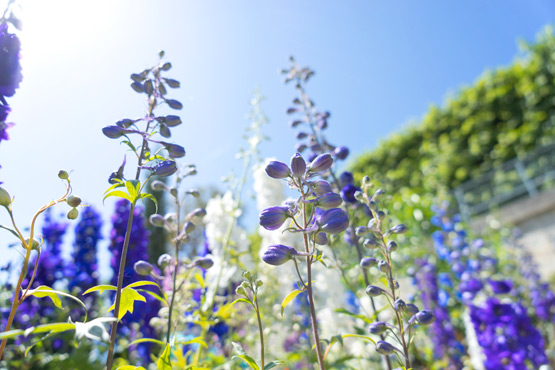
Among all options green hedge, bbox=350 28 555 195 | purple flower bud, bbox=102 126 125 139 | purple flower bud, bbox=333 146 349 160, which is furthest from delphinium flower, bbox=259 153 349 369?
green hedge, bbox=350 28 555 195

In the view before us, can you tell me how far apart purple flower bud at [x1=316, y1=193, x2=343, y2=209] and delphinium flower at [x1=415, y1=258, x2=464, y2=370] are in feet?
5.71

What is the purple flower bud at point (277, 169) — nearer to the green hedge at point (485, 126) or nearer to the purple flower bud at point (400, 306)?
the purple flower bud at point (400, 306)

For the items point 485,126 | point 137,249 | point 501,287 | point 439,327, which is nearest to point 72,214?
point 137,249

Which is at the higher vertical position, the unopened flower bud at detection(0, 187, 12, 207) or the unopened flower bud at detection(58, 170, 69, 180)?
the unopened flower bud at detection(58, 170, 69, 180)

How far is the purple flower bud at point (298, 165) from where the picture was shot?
1.03 metres

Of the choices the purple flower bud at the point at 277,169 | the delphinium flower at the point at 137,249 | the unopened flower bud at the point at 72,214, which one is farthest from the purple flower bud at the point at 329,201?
the delphinium flower at the point at 137,249

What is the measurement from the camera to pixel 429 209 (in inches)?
204

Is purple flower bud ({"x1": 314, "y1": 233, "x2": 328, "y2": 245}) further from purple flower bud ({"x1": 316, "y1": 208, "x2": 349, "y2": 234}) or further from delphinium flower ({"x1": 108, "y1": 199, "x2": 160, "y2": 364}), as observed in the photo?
delphinium flower ({"x1": 108, "y1": 199, "x2": 160, "y2": 364})

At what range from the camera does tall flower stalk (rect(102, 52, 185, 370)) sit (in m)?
1.01

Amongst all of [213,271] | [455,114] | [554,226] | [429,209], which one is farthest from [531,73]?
[213,271]

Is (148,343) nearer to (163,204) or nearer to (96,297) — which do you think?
(96,297)

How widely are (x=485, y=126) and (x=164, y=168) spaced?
17.0m

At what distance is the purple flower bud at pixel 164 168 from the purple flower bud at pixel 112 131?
0.14 meters

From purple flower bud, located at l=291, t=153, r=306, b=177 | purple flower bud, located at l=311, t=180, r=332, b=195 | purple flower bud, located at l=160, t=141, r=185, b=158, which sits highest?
purple flower bud, located at l=160, t=141, r=185, b=158
